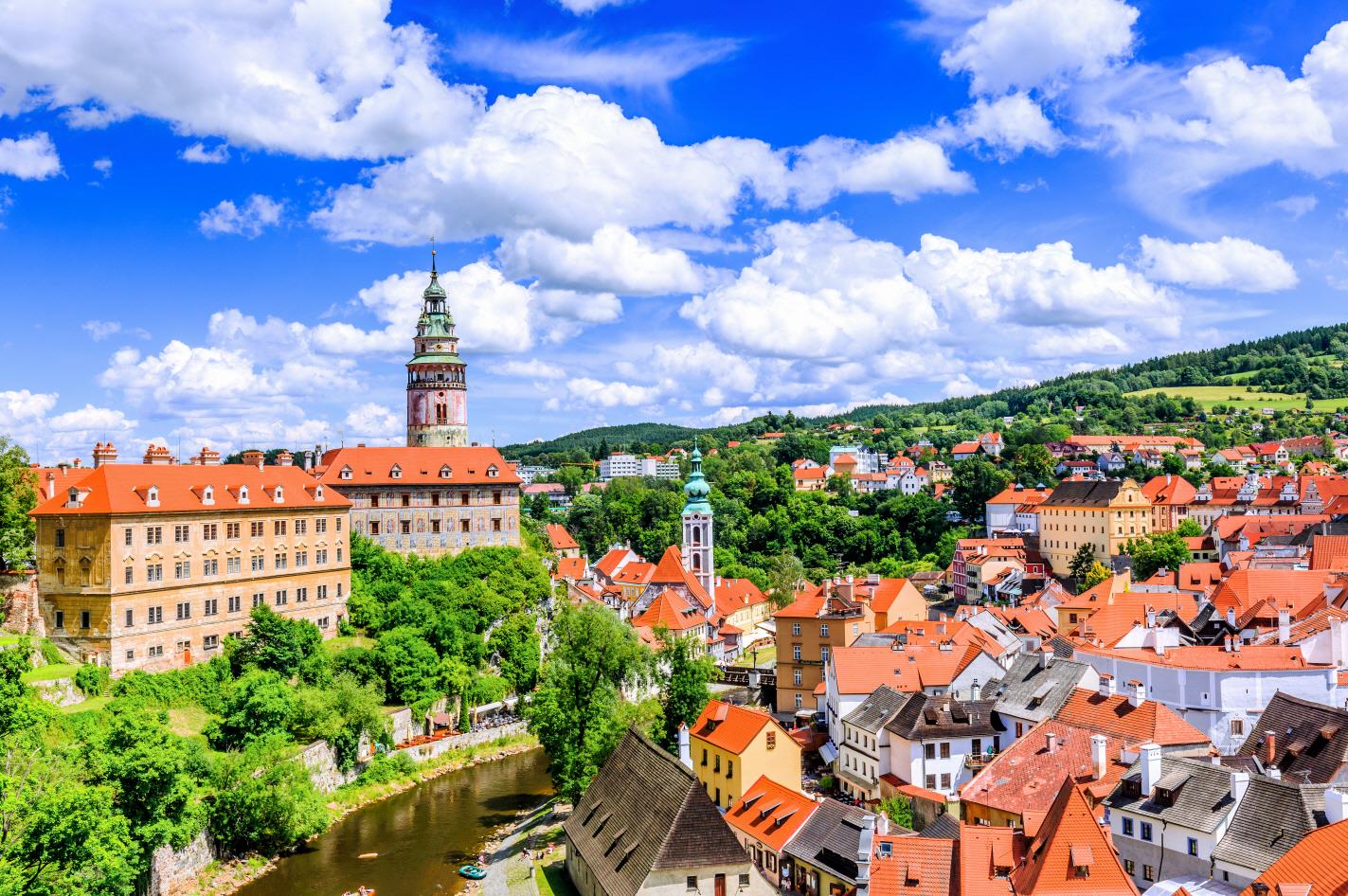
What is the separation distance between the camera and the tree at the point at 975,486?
115m

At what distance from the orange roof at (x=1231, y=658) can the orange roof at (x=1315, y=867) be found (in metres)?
19.5

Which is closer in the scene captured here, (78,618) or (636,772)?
(636,772)

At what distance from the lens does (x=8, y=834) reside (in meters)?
27.5

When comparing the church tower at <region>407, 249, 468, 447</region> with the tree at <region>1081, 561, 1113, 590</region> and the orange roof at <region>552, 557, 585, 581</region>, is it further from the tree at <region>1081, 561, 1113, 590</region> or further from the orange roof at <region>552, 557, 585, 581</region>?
the tree at <region>1081, 561, 1113, 590</region>

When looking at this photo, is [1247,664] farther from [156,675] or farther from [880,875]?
[156,675]

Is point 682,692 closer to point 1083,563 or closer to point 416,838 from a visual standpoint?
point 416,838

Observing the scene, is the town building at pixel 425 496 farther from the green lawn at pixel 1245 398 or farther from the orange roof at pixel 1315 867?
the green lawn at pixel 1245 398

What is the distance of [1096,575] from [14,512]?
72.3m

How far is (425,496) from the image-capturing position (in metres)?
71.2

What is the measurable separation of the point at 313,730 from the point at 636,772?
736 inches

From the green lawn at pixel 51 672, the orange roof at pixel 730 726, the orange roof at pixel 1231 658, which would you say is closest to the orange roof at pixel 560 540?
the green lawn at pixel 51 672

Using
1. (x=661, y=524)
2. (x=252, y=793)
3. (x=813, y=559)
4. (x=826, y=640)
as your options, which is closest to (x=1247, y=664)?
(x=826, y=640)

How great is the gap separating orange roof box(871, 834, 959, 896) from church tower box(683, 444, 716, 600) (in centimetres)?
6555

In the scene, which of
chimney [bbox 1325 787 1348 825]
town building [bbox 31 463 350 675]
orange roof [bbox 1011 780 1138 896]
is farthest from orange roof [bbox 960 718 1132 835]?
town building [bbox 31 463 350 675]
